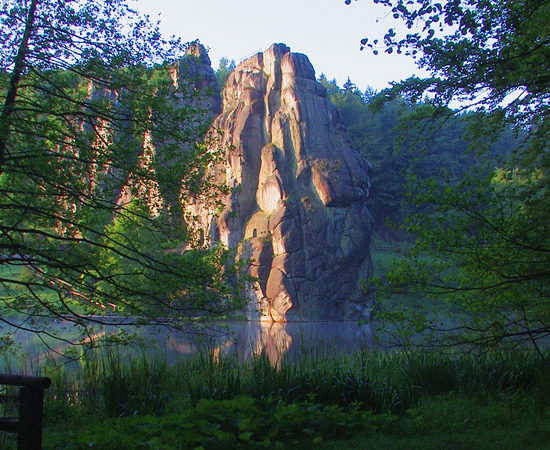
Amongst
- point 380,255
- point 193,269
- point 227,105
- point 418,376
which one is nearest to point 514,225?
point 418,376

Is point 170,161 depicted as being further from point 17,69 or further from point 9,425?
point 9,425

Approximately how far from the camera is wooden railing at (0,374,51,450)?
13.6 ft

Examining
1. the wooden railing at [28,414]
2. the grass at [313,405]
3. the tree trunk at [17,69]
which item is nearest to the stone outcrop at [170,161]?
the tree trunk at [17,69]

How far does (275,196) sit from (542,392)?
42583 mm

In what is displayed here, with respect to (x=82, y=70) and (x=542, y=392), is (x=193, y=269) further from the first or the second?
(x=542, y=392)

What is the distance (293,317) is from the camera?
44.4 meters

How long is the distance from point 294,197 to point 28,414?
4551cm

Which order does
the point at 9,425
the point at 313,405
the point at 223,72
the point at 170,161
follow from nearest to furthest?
the point at 9,425
the point at 313,405
the point at 170,161
the point at 223,72

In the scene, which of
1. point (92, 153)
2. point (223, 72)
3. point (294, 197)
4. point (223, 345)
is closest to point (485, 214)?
point (92, 153)

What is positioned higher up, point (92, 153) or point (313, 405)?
point (92, 153)

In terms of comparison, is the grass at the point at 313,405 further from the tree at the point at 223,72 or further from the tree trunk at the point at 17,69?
the tree at the point at 223,72

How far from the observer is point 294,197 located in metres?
49.4

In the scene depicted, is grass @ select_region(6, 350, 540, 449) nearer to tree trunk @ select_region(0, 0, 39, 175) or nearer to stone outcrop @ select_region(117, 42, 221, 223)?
stone outcrop @ select_region(117, 42, 221, 223)

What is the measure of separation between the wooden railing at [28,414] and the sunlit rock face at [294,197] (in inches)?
1539
